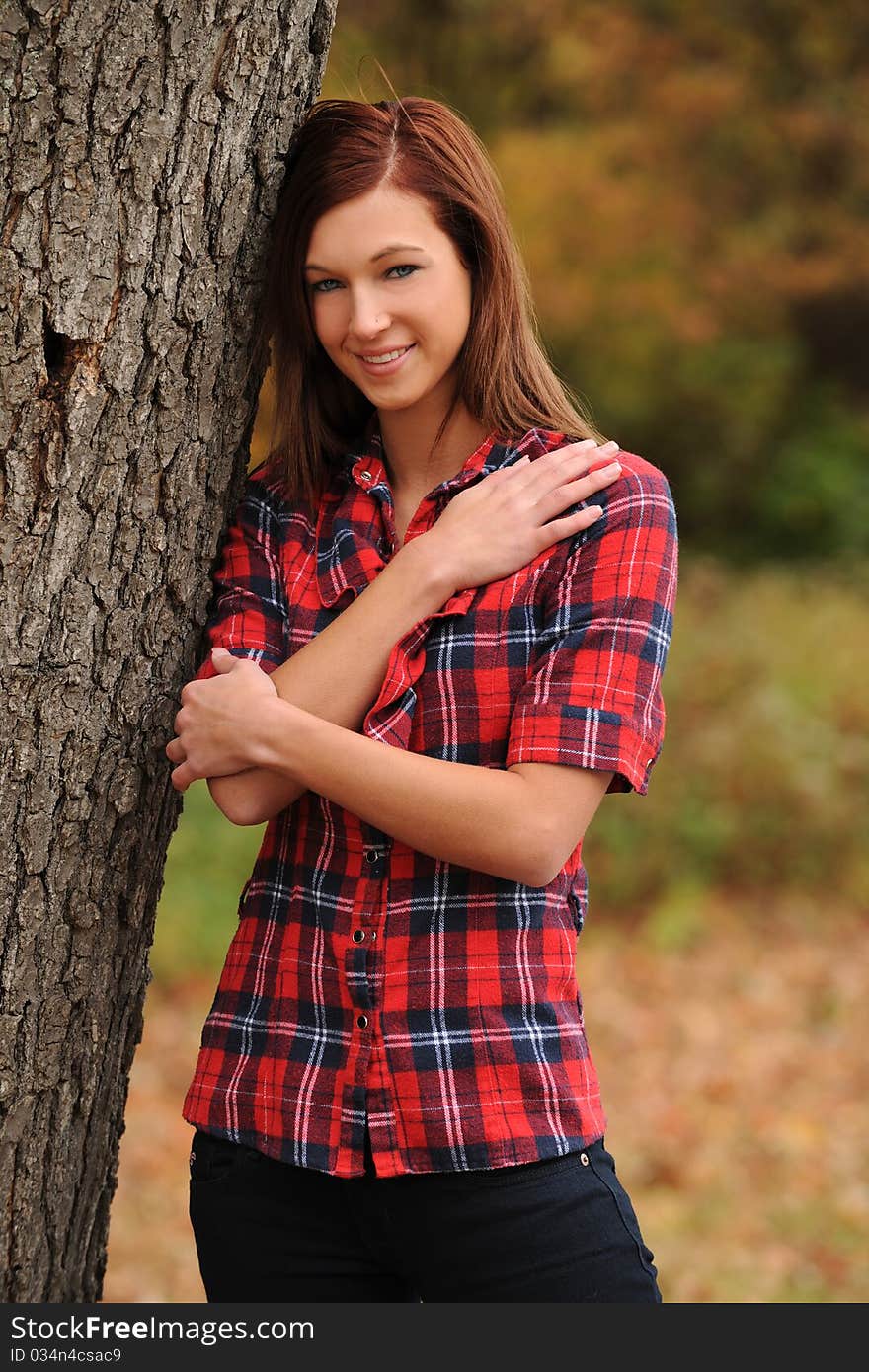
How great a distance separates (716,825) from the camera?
6.33 meters

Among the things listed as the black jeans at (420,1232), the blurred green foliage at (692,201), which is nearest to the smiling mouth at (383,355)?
the black jeans at (420,1232)

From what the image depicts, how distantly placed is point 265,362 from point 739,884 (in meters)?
4.67

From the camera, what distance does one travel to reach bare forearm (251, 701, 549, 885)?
1.73 m

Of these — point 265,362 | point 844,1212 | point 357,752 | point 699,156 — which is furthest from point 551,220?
point 357,752

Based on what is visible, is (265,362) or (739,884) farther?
(739,884)

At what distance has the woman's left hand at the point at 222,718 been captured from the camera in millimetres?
1827

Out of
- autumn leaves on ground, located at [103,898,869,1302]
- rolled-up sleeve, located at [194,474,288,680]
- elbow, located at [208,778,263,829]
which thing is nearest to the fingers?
rolled-up sleeve, located at [194,474,288,680]

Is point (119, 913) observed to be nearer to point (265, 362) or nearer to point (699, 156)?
point (265, 362)

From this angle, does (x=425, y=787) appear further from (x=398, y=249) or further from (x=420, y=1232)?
(x=398, y=249)

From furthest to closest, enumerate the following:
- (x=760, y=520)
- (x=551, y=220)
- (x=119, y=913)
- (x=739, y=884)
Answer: (x=760, y=520) < (x=551, y=220) < (x=739, y=884) < (x=119, y=913)

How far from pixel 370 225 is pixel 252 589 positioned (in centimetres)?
52

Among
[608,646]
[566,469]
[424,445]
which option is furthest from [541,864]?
[424,445]

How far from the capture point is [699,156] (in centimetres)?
951

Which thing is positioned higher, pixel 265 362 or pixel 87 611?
pixel 265 362
